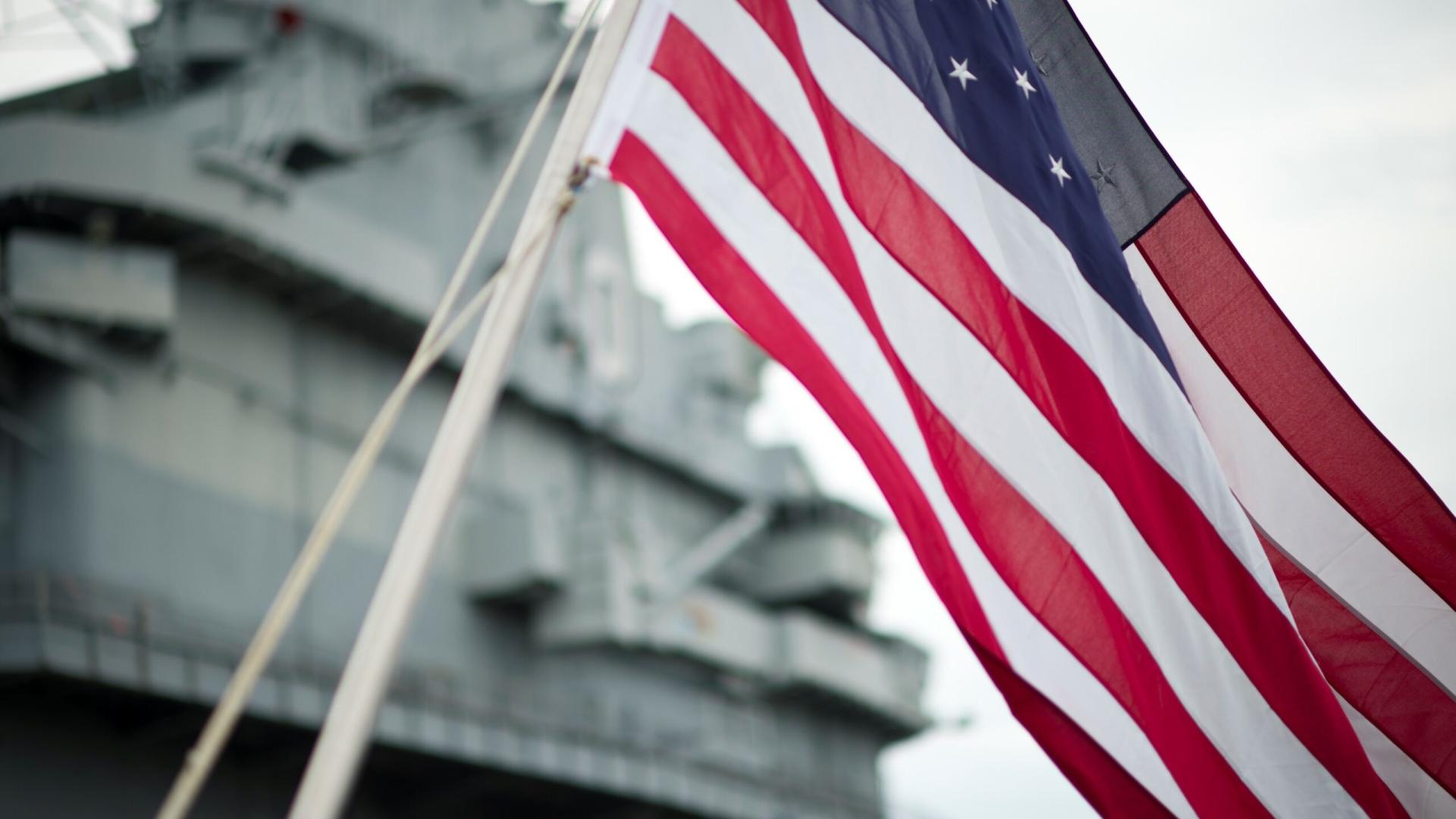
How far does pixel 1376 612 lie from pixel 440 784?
46.6ft

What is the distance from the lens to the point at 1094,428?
15.8ft

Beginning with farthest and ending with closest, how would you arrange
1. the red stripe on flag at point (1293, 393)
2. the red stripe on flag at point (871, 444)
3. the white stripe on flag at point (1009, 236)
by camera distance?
the red stripe on flag at point (1293, 393) < the white stripe on flag at point (1009, 236) < the red stripe on flag at point (871, 444)

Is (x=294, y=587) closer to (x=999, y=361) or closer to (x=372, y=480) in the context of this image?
(x=999, y=361)

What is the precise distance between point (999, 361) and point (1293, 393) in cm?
134

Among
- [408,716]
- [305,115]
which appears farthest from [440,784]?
[305,115]

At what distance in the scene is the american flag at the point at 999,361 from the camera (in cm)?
450

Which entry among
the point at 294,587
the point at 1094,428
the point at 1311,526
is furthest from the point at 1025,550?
the point at 294,587

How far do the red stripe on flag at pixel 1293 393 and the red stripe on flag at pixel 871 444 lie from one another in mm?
1552

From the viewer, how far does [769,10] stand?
4.79 m

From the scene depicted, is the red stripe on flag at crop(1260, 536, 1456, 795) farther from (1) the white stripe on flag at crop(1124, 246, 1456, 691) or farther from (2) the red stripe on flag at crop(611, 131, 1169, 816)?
(2) the red stripe on flag at crop(611, 131, 1169, 816)

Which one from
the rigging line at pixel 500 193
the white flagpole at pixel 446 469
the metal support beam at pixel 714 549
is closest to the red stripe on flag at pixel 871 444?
the rigging line at pixel 500 193

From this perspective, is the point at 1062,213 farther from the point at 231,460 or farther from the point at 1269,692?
the point at 231,460

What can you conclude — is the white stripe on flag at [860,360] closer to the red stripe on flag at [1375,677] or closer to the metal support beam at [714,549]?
the red stripe on flag at [1375,677]

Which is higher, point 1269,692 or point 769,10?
point 769,10
